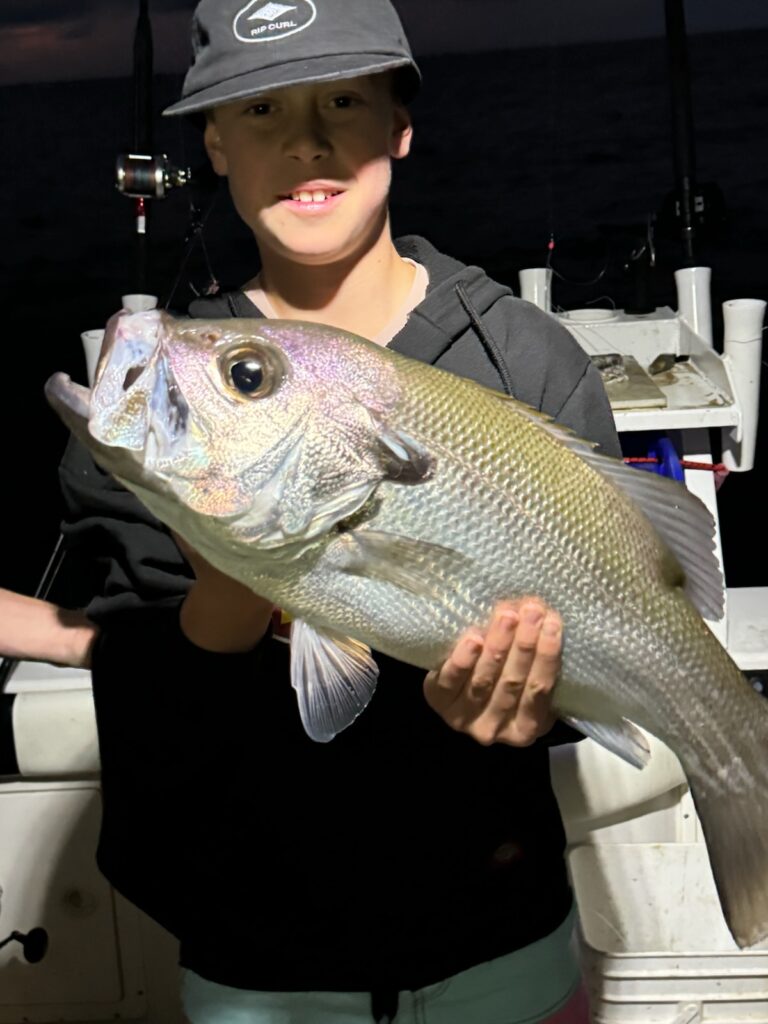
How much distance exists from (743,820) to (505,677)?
0.45 meters

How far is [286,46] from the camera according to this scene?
163 cm

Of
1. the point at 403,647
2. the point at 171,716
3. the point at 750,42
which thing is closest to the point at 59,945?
the point at 171,716

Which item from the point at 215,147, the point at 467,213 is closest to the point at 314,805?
the point at 215,147

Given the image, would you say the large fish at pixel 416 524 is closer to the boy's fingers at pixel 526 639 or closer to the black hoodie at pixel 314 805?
the boy's fingers at pixel 526 639

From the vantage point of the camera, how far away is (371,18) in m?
1.70

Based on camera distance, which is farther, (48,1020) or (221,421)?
(48,1020)

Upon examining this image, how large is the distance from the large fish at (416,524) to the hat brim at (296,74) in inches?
16.5

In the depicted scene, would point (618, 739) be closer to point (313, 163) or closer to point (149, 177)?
point (313, 163)

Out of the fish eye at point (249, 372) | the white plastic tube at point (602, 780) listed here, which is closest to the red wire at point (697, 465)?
the white plastic tube at point (602, 780)

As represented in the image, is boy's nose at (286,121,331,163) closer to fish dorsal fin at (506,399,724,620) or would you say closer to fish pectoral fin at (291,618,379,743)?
fish dorsal fin at (506,399,724,620)

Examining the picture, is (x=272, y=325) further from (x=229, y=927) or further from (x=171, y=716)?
(x=229, y=927)

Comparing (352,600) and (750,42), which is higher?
(352,600)

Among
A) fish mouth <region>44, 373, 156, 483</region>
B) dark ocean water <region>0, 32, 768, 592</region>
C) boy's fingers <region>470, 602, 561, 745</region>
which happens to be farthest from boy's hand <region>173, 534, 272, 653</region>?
dark ocean water <region>0, 32, 768, 592</region>

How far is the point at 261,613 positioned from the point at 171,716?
0.77ft
